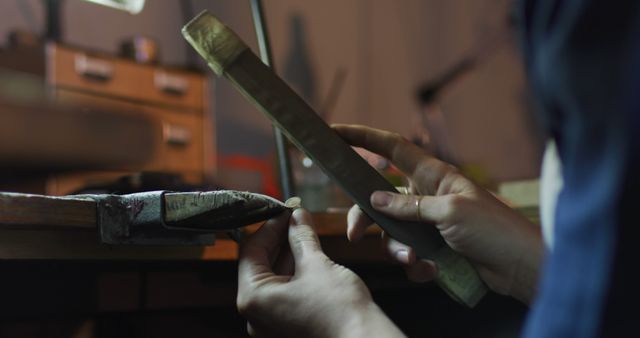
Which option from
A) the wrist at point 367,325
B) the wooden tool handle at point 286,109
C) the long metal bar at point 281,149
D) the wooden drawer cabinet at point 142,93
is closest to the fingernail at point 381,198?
the wooden tool handle at point 286,109

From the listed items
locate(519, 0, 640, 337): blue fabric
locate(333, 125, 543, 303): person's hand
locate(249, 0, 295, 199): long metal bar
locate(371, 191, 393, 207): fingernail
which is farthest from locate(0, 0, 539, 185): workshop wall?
locate(519, 0, 640, 337): blue fabric

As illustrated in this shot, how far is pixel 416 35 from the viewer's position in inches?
125

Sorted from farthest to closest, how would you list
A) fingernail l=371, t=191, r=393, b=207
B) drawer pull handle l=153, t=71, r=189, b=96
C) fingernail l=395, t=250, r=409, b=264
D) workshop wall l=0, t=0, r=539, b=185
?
workshop wall l=0, t=0, r=539, b=185 < drawer pull handle l=153, t=71, r=189, b=96 < fingernail l=395, t=250, r=409, b=264 < fingernail l=371, t=191, r=393, b=207

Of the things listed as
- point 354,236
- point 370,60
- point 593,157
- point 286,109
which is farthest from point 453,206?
point 370,60

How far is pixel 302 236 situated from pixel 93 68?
1.36 meters

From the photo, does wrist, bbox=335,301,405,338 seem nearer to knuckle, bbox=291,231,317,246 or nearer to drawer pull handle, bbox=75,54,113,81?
knuckle, bbox=291,231,317,246

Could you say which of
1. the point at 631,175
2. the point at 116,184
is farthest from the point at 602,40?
the point at 116,184

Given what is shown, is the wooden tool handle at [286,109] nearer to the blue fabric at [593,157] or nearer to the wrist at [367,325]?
the wrist at [367,325]

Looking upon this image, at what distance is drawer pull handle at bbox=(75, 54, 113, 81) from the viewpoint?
173 cm

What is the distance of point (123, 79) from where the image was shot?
1.85 meters

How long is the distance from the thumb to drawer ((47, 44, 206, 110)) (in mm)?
1288

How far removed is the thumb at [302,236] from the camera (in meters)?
0.56

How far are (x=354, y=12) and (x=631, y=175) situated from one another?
2796 millimetres

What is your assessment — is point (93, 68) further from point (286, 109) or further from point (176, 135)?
point (286, 109)
